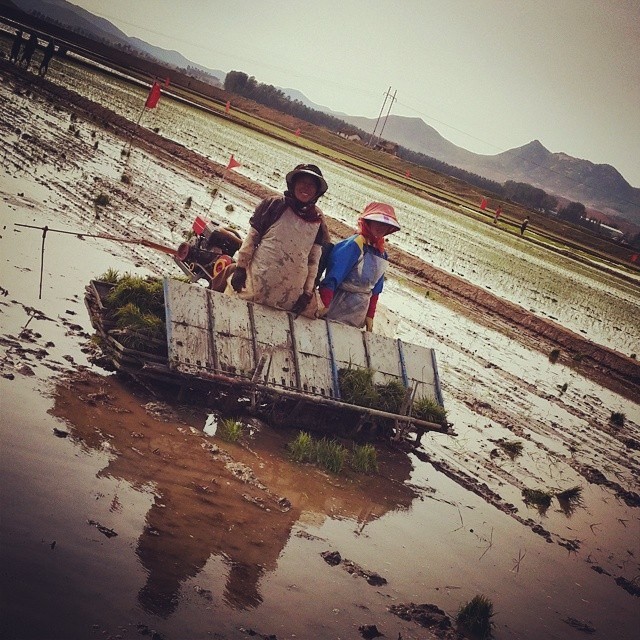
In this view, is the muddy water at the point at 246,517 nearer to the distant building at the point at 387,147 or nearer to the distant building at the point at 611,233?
the distant building at the point at 387,147

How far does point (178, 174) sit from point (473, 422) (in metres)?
13.1

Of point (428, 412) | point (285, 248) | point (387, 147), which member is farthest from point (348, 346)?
point (387, 147)

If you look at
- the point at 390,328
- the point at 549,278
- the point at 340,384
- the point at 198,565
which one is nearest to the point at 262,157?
the point at 549,278

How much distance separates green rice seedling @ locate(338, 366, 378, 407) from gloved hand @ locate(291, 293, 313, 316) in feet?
2.40

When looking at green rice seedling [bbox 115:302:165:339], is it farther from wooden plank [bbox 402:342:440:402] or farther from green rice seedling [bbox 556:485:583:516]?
green rice seedling [bbox 556:485:583:516]

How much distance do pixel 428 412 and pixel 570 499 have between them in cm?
168

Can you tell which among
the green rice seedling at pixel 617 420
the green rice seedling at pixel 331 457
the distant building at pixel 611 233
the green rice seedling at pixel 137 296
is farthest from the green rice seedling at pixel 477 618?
the distant building at pixel 611 233

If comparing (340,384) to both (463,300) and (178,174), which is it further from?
(178,174)

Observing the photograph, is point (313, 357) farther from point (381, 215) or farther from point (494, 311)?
point (494, 311)

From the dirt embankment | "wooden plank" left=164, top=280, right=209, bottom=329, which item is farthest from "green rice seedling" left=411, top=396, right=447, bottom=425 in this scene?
the dirt embankment

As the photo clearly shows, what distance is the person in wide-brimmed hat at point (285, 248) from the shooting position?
5.44 metres

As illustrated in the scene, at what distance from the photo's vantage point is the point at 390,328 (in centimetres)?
718

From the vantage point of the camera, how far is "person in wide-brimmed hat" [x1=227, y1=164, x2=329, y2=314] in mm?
5441

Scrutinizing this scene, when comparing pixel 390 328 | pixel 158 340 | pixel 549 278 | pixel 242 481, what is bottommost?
pixel 242 481
